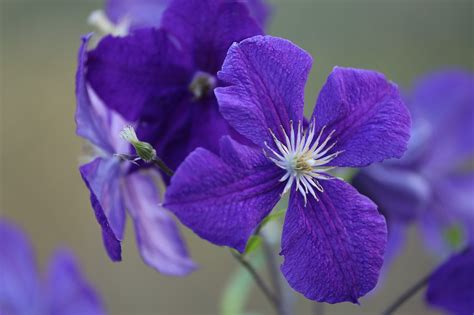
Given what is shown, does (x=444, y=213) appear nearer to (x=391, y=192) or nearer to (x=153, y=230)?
(x=391, y=192)

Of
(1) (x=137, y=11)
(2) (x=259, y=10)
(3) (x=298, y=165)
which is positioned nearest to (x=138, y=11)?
(1) (x=137, y=11)

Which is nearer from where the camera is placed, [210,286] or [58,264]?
[58,264]

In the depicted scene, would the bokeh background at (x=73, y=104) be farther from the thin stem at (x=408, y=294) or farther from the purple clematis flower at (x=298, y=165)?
the purple clematis flower at (x=298, y=165)

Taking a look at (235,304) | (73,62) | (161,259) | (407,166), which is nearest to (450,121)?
(407,166)

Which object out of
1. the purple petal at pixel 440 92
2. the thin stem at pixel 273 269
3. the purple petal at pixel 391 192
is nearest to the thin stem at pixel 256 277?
the thin stem at pixel 273 269

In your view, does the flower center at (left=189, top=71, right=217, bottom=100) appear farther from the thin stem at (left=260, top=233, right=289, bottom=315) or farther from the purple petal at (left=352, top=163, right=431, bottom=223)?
the purple petal at (left=352, top=163, right=431, bottom=223)

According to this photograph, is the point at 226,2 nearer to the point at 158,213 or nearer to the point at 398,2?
the point at 158,213
